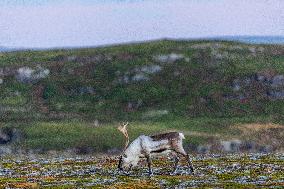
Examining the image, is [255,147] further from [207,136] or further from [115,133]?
[115,133]

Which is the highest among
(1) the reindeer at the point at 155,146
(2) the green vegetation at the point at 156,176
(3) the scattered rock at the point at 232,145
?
(1) the reindeer at the point at 155,146

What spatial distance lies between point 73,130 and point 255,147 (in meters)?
46.0

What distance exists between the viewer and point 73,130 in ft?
620

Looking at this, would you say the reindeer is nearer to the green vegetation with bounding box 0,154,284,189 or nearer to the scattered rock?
the green vegetation with bounding box 0,154,284,189

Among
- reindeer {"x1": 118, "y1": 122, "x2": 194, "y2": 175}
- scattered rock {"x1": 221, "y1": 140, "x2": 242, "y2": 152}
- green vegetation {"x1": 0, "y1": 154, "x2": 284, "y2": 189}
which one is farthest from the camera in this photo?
scattered rock {"x1": 221, "y1": 140, "x2": 242, "y2": 152}

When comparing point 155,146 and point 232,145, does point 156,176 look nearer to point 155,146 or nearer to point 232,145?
point 155,146

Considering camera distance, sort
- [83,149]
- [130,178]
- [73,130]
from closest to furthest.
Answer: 1. [130,178]
2. [83,149]
3. [73,130]

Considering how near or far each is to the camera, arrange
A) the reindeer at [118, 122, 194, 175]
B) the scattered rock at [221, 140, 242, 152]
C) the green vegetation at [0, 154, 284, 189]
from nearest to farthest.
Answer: the green vegetation at [0, 154, 284, 189] → the reindeer at [118, 122, 194, 175] → the scattered rock at [221, 140, 242, 152]

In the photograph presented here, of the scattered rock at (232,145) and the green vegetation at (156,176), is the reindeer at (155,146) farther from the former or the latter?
the scattered rock at (232,145)

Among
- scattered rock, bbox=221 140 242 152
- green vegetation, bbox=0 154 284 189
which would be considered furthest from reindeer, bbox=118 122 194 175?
scattered rock, bbox=221 140 242 152

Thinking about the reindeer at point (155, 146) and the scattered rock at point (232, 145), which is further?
the scattered rock at point (232, 145)

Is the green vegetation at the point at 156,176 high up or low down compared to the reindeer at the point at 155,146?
down

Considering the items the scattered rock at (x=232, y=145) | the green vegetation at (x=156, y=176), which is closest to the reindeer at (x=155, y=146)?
the green vegetation at (x=156, y=176)

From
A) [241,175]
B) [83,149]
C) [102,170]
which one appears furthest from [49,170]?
[83,149]
